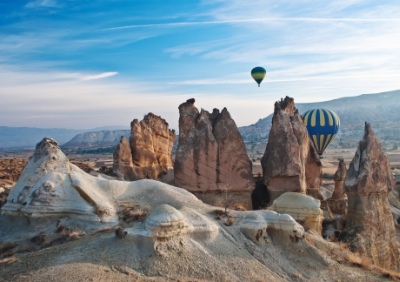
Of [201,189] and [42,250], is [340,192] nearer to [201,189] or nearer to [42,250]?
[201,189]

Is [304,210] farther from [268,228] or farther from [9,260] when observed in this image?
[9,260]

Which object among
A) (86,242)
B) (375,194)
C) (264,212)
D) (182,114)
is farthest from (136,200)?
(375,194)

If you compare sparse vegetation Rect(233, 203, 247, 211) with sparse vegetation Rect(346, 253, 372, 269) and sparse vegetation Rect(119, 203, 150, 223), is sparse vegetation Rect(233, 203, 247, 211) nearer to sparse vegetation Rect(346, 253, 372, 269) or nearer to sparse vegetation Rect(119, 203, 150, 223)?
sparse vegetation Rect(119, 203, 150, 223)

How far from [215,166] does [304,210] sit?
5705 millimetres

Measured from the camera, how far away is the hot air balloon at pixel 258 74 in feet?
122

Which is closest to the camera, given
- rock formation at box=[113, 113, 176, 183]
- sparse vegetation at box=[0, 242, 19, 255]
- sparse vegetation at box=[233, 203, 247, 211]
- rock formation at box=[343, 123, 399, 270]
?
sparse vegetation at box=[0, 242, 19, 255]

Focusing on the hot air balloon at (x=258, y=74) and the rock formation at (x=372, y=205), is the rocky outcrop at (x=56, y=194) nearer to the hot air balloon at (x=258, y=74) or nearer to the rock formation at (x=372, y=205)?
the rock formation at (x=372, y=205)

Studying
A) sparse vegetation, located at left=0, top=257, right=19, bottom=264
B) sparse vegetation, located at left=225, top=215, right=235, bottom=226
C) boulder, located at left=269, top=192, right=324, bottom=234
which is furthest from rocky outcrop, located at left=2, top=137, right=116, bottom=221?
boulder, located at left=269, top=192, right=324, bottom=234

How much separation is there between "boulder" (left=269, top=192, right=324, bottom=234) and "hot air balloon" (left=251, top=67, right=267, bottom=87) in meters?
22.3

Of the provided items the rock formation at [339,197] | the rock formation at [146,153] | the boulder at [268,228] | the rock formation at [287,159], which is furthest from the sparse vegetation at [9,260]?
the rock formation at [339,197]

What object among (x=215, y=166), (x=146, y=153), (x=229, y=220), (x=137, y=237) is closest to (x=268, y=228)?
(x=229, y=220)

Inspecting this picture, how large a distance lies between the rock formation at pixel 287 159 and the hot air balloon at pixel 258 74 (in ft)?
53.6

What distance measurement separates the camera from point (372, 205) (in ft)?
58.4

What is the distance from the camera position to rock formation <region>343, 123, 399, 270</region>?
1742cm
